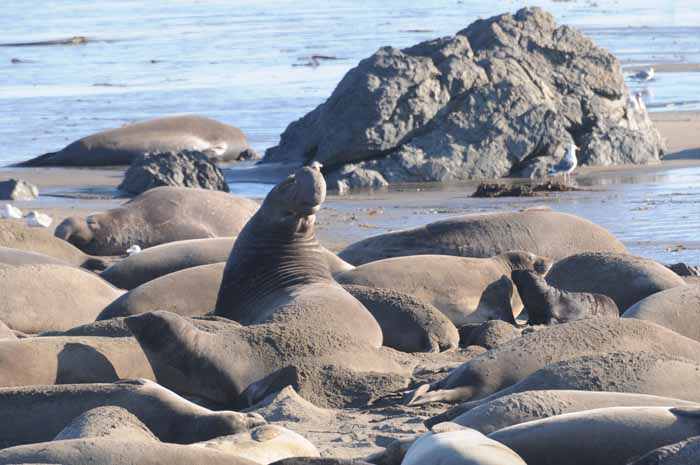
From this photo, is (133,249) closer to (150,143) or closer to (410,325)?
(410,325)

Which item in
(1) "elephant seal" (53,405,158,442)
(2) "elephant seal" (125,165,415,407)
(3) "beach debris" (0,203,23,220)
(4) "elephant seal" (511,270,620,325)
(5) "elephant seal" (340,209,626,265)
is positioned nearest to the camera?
(1) "elephant seal" (53,405,158,442)

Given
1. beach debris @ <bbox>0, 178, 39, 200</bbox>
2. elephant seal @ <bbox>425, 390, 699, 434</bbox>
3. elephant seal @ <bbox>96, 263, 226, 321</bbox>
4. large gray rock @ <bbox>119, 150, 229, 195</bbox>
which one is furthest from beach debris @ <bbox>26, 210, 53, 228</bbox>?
elephant seal @ <bbox>425, 390, 699, 434</bbox>

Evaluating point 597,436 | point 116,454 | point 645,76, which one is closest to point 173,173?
point 116,454

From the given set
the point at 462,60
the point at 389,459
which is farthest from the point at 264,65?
the point at 389,459

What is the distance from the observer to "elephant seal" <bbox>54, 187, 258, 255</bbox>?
9.79 meters

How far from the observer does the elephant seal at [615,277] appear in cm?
713

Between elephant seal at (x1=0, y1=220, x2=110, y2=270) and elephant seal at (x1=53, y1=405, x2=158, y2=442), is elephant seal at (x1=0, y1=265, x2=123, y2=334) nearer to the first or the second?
elephant seal at (x1=0, y1=220, x2=110, y2=270)

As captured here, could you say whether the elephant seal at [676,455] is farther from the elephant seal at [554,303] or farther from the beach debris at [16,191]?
the beach debris at [16,191]

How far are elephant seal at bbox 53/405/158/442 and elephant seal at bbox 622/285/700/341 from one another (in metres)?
2.74

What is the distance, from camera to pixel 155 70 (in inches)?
1126

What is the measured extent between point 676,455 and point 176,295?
13.1 feet

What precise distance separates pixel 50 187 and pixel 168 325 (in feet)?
28.3

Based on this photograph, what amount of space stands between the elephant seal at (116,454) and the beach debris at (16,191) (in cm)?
894

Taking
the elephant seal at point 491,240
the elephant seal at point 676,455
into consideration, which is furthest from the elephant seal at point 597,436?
the elephant seal at point 491,240
